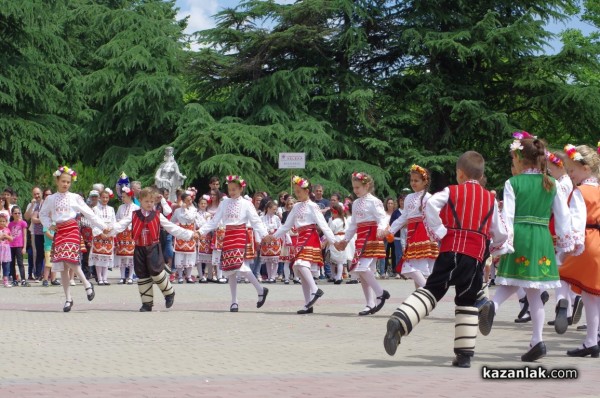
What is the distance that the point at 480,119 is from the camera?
116 feet

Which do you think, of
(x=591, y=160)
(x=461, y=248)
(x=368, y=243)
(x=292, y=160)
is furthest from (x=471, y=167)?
(x=292, y=160)

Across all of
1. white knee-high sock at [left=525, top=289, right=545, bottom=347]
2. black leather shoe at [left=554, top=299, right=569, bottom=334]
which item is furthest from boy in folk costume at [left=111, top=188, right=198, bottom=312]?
white knee-high sock at [left=525, top=289, right=545, bottom=347]

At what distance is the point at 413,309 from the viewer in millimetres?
8125

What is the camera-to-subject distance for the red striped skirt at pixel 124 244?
65.6 feet

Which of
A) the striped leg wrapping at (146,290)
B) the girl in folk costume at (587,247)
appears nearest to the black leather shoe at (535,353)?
the girl in folk costume at (587,247)

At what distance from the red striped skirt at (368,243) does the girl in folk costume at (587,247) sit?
3949mm

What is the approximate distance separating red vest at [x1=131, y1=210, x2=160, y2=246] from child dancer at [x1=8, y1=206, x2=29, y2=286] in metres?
6.37

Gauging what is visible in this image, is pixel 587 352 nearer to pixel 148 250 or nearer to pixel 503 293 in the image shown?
pixel 503 293

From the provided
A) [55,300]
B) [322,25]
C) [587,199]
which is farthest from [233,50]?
[587,199]

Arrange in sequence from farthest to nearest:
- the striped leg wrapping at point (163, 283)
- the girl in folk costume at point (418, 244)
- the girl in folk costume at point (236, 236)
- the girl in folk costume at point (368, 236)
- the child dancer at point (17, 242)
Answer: the child dancer at point (17, 242)
the girl in folk costume at point (236, 236)
the striped leg wrapping at point (163, 283)
the girl in folk costume at point (368, 236)
the girl in folk costume at point (418, 244)

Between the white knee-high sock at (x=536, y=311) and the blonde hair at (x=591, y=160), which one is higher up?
the blonde hair at (x=591, y=160)

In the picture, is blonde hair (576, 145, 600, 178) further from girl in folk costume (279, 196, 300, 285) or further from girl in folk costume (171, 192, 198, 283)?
girl in folk costume (279, 196, 300, 285)

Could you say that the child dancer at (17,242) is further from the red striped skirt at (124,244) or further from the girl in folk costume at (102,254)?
the red striped skirt at (124,244)

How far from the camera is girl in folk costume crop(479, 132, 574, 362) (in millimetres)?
8461
